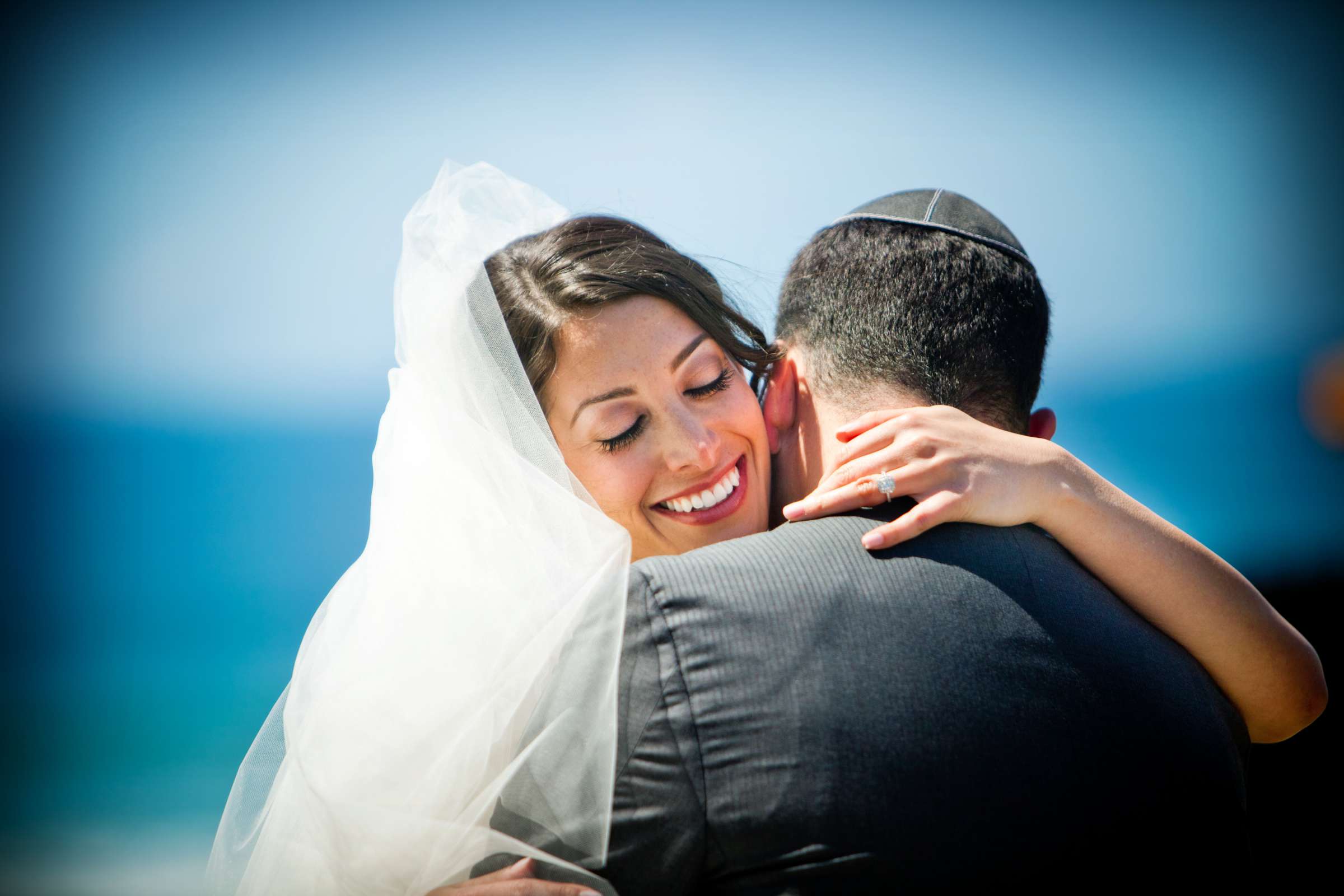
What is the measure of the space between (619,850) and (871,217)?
5.21 ft

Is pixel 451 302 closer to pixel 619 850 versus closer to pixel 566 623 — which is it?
pixel 566 623

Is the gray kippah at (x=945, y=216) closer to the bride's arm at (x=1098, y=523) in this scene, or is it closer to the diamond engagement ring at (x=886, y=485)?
the bride's arm at (x=1098, y=523)

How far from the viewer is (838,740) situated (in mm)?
1241

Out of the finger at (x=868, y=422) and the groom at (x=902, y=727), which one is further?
→ the finger at (x=868, y=422)

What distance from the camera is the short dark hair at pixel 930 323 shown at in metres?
1.90

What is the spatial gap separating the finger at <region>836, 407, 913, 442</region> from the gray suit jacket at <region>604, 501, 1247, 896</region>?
1.17 ft

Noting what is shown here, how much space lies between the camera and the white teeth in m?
2.23

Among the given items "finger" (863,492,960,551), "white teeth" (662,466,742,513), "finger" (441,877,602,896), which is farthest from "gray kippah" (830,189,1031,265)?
"finger" (441,877,602,896)

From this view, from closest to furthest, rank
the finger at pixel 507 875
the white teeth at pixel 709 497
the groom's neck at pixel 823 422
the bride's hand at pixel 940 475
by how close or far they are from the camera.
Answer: the finger at pixel 507 875 → the bride's hand at pixel 940 475 → the groom's neck at pixel 823 422 → the white teeth at pixel 709 497

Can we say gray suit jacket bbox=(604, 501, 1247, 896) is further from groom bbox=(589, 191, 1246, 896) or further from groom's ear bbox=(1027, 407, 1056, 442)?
groom's ear bbox=(1027, 407, 1056, 442)

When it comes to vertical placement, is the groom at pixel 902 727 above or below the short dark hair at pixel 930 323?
below

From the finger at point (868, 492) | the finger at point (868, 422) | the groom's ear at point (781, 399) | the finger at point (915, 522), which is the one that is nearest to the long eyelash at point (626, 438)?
the groom's ear at point (781, 399)

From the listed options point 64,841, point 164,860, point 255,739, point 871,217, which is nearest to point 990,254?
point 871,217

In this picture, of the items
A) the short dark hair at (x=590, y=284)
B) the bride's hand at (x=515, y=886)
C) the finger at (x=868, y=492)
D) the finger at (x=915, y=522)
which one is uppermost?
the short dark hair at (x=590, y=284)
